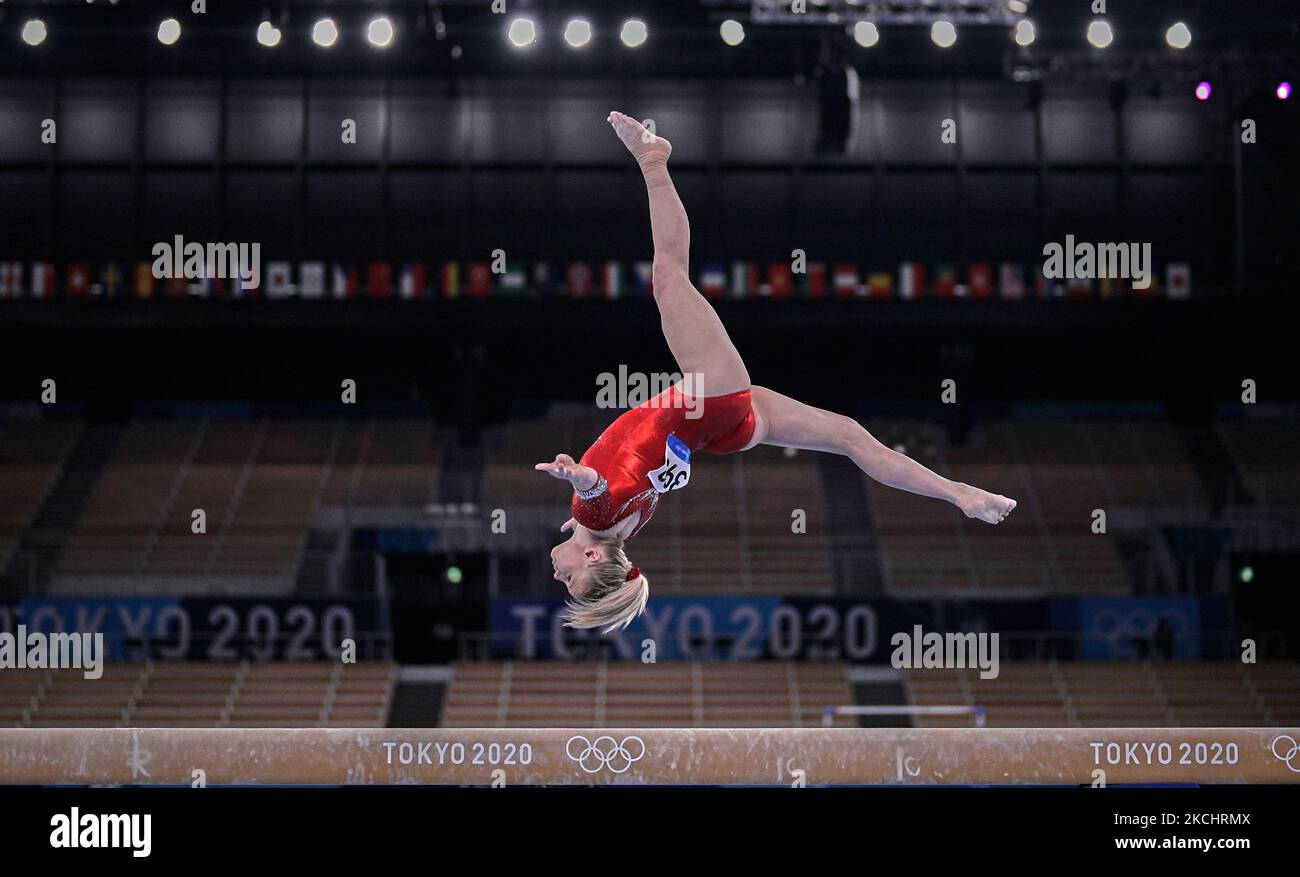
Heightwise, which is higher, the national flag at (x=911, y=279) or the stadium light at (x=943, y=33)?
the stadium light at (x=943, y=33)

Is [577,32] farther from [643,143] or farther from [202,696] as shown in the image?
[643,143]

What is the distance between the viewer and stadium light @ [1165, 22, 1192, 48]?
56.1 ft

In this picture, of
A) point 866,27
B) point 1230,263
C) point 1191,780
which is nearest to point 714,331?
point 1191,780

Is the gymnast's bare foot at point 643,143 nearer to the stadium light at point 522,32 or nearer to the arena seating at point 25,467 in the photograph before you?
the stadium light at point 522,32

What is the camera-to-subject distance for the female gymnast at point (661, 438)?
644cm

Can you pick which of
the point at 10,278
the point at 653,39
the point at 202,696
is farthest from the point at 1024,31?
the point at 10,278

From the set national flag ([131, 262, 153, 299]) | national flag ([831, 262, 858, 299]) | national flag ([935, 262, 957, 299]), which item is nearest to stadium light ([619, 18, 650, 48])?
national flag ([831, 262, 858, 299])

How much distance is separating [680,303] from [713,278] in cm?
1381

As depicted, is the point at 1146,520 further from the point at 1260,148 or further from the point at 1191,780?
the point at 1191,780

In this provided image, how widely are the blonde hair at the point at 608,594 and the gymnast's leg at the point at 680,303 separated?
799 millimetres

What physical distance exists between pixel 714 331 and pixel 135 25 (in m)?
16.1

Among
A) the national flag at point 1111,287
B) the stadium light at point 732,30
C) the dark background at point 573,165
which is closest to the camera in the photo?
the stadium light at point 732,30

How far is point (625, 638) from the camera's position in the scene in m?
18.1

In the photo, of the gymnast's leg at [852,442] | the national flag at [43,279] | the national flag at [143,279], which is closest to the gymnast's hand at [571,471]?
the gymnast's leg at [852,442]
